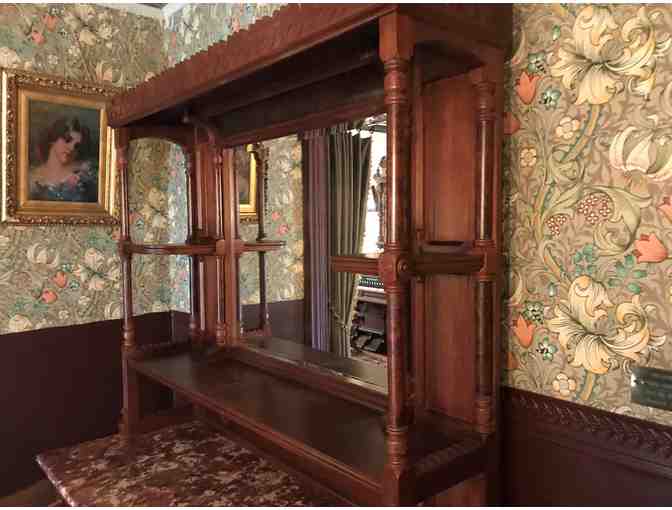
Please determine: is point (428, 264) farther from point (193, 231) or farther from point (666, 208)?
point (193, 231)

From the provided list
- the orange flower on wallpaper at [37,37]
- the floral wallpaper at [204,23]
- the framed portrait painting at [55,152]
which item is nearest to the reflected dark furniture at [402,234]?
the floral wallpaper at [204,23]

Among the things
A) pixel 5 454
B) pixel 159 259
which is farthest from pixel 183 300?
pixel 5 454

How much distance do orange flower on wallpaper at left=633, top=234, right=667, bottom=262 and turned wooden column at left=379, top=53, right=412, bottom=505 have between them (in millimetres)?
540

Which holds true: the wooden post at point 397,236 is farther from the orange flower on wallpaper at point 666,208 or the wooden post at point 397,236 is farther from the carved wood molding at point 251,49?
the orange flower on wallpaper at point 666,208

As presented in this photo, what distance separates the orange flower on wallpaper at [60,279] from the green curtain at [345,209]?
1509mm

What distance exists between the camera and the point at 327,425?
5.24 ft

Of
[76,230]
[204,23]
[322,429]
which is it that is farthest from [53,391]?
[204,23]

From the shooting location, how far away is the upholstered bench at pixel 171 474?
73.1 inches

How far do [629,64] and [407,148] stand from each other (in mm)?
553

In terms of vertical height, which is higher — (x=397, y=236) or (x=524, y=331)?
(x=397, y=236)

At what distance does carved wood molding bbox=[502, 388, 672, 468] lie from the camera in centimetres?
123

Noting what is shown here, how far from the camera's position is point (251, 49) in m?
1.54

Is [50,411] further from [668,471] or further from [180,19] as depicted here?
[668,471]

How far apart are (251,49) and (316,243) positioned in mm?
719
